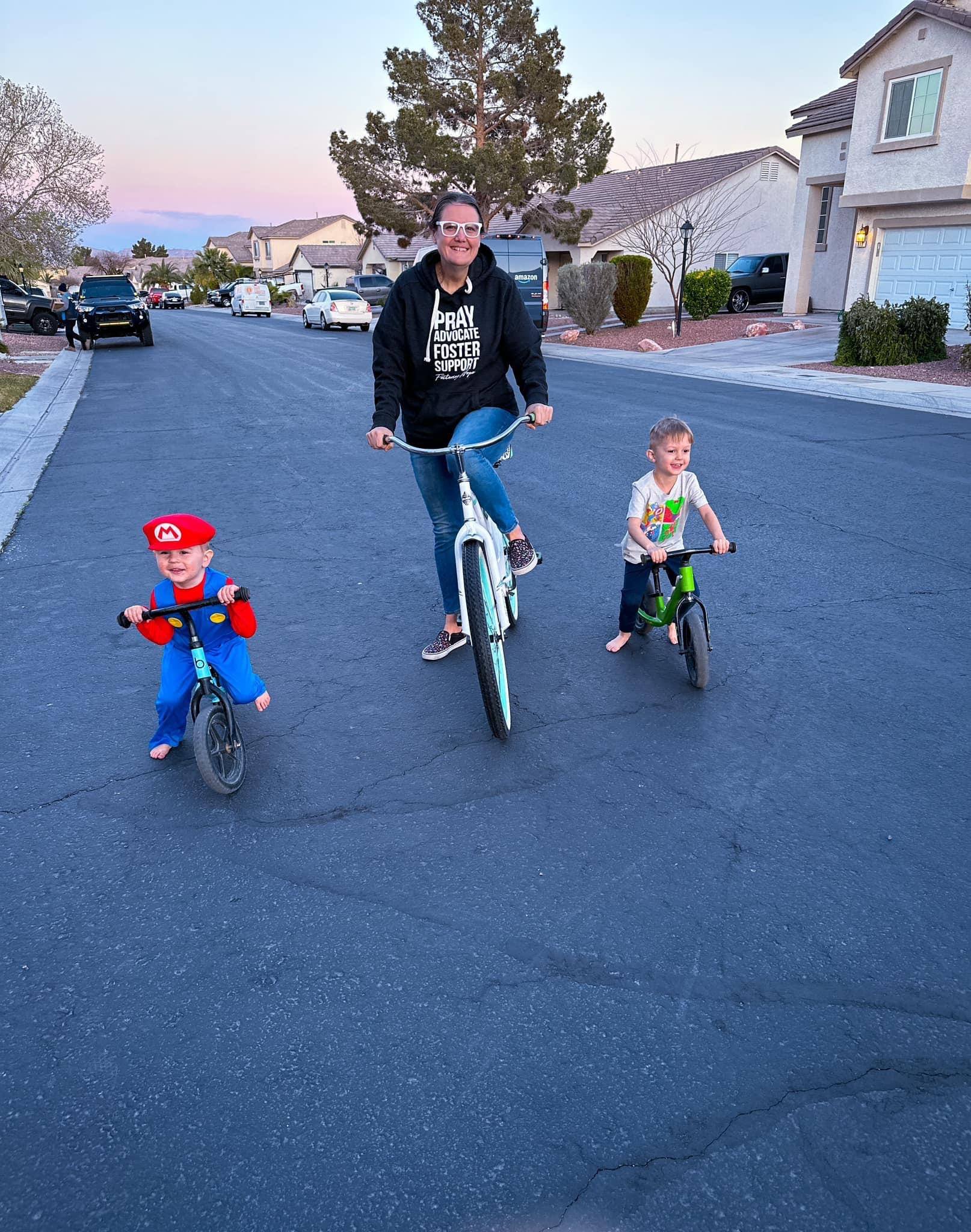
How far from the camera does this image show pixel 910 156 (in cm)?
2180

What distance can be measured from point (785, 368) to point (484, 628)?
15.6 meters

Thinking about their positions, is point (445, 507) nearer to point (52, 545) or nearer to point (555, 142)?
point (52, 545)

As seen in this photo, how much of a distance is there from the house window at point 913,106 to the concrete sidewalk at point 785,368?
4.82 meters

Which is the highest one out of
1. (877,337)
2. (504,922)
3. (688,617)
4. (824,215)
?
(824,215)

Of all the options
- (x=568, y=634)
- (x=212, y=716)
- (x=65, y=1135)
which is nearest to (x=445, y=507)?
(x=568, y=634)

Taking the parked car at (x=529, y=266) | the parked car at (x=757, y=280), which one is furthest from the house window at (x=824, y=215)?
the parked car at (x=529, y=266)

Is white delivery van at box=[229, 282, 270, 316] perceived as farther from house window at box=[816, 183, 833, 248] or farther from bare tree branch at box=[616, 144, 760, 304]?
house window at box=[816, 183, 833, 248]

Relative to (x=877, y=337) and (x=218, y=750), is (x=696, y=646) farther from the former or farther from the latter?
(x=877, y=337)

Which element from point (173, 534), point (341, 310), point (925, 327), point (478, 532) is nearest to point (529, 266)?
point (341, 310)

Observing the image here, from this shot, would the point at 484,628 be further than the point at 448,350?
No

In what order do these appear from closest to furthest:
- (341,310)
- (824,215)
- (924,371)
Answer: (924,371), (824,215), (341,310)

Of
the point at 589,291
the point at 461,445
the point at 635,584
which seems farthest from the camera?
the point at 589,291

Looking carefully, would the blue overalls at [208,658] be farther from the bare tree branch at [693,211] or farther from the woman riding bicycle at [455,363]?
the bare tree branch at [693,211]

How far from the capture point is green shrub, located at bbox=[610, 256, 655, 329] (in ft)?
83.2
